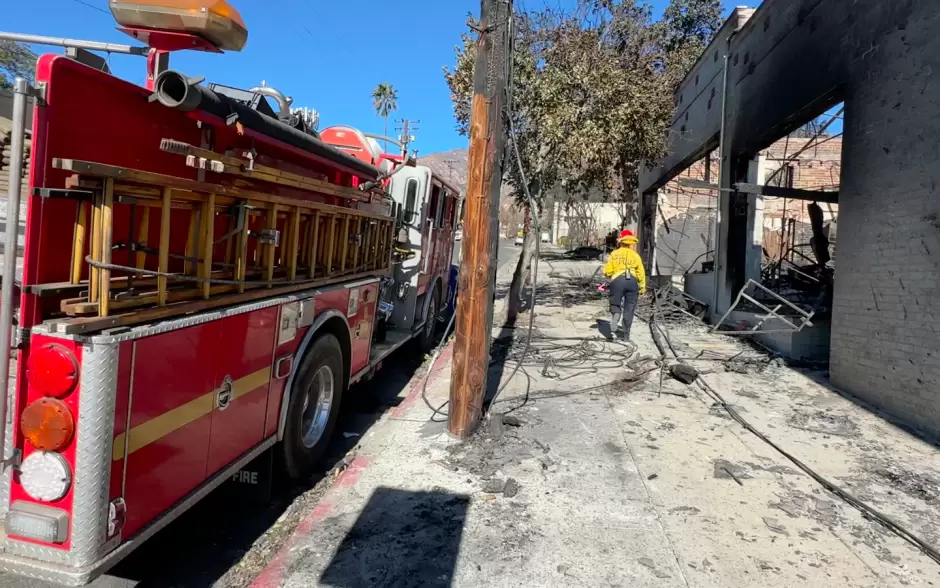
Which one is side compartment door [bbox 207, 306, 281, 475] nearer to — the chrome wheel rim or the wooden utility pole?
the chrome wheel rim

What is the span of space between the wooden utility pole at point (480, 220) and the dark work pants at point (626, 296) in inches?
184

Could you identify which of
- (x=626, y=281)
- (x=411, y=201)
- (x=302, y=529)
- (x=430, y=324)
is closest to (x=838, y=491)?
(x=302, y=529)

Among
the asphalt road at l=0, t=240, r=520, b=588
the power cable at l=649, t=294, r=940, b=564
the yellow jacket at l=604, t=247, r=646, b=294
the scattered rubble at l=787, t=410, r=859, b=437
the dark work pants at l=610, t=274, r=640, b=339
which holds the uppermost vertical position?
the yellow jacket at l=604, t=247, r=646, b=294

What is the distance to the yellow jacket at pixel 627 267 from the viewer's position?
9344 mm

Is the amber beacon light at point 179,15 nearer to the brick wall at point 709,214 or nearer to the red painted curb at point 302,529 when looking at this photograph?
the red painted curb at point 302,529

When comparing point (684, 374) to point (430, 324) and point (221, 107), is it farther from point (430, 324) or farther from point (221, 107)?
point (221, 107)

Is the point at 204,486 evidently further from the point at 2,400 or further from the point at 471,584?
the point at 471,584

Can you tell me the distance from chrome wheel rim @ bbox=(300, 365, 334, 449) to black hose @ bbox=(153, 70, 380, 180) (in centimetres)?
155

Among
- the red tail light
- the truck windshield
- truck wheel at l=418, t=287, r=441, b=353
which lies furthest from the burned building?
the red tail light

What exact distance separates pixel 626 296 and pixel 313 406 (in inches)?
242

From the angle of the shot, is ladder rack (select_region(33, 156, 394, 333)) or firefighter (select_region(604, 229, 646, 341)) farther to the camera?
firefighter (select_region(604, 229, 646, 341))

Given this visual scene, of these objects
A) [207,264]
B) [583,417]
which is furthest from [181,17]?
[583,417]

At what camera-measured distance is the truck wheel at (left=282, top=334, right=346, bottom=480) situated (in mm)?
3965

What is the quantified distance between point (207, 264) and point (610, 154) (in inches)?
375
